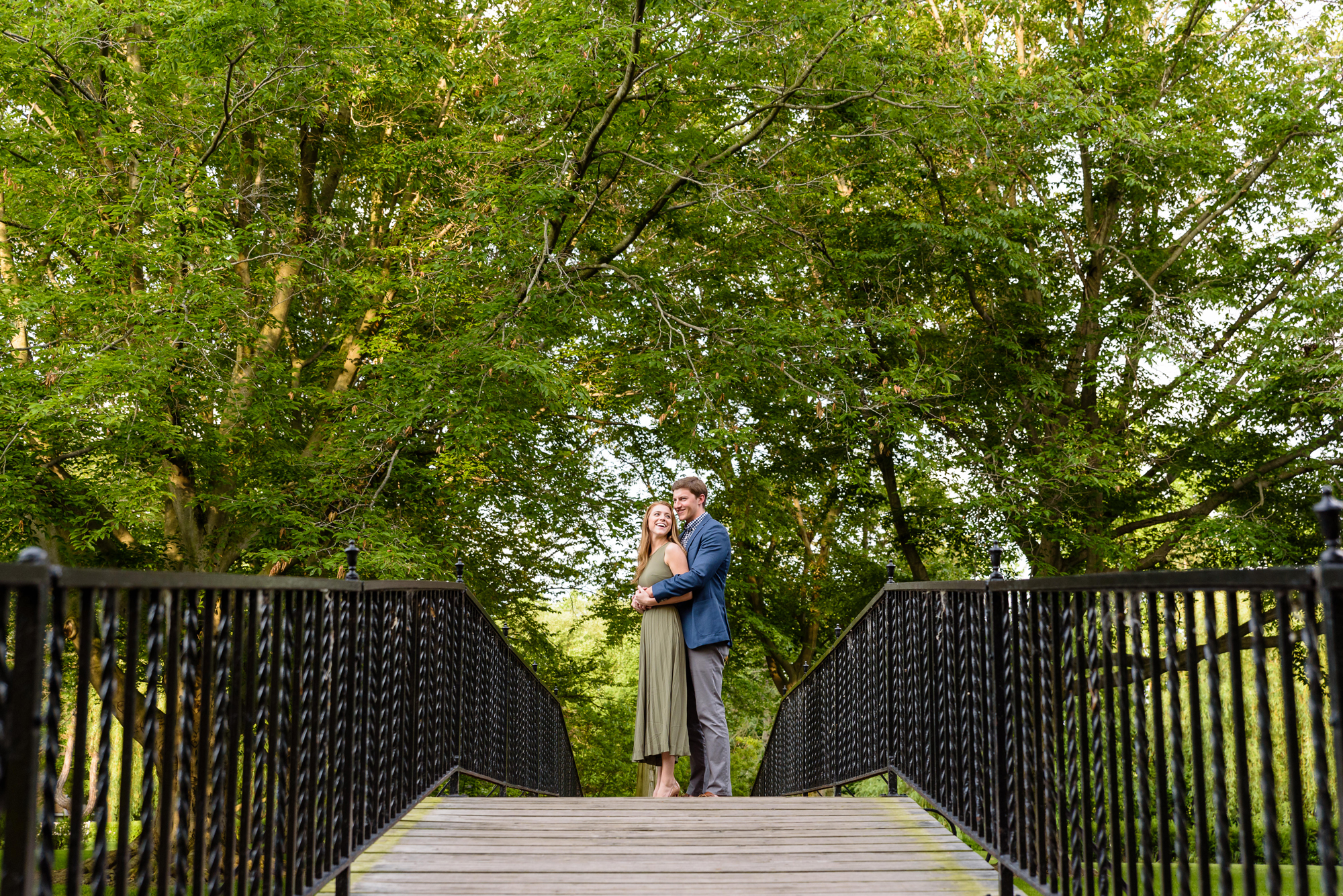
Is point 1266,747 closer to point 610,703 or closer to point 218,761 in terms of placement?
point 218,761

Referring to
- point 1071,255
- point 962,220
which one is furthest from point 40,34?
point 1071,255

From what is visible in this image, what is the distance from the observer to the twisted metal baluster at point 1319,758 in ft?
5.38

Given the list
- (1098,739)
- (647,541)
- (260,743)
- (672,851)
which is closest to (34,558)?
(260,743)

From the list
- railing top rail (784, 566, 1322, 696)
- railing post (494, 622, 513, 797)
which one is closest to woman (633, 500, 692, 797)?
railing post (494, 622, 513, 797)

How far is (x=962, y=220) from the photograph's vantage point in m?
12.8

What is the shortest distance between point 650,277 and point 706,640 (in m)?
6.34

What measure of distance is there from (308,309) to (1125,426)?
10701mm

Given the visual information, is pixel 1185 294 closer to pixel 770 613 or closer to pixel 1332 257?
pixel 1332 257

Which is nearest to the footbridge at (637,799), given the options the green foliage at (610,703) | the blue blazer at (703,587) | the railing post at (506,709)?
the blue blazer at (703,587)

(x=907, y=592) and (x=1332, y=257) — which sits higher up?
(x=1332, y=257)

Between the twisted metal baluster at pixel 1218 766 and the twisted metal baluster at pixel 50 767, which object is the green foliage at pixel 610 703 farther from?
the twisted metal baluster at pixel 50 767

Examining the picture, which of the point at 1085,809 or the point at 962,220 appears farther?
the point at 962,220

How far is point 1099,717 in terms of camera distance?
268cm

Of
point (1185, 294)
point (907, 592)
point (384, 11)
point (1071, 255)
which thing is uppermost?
point (384, 11)
